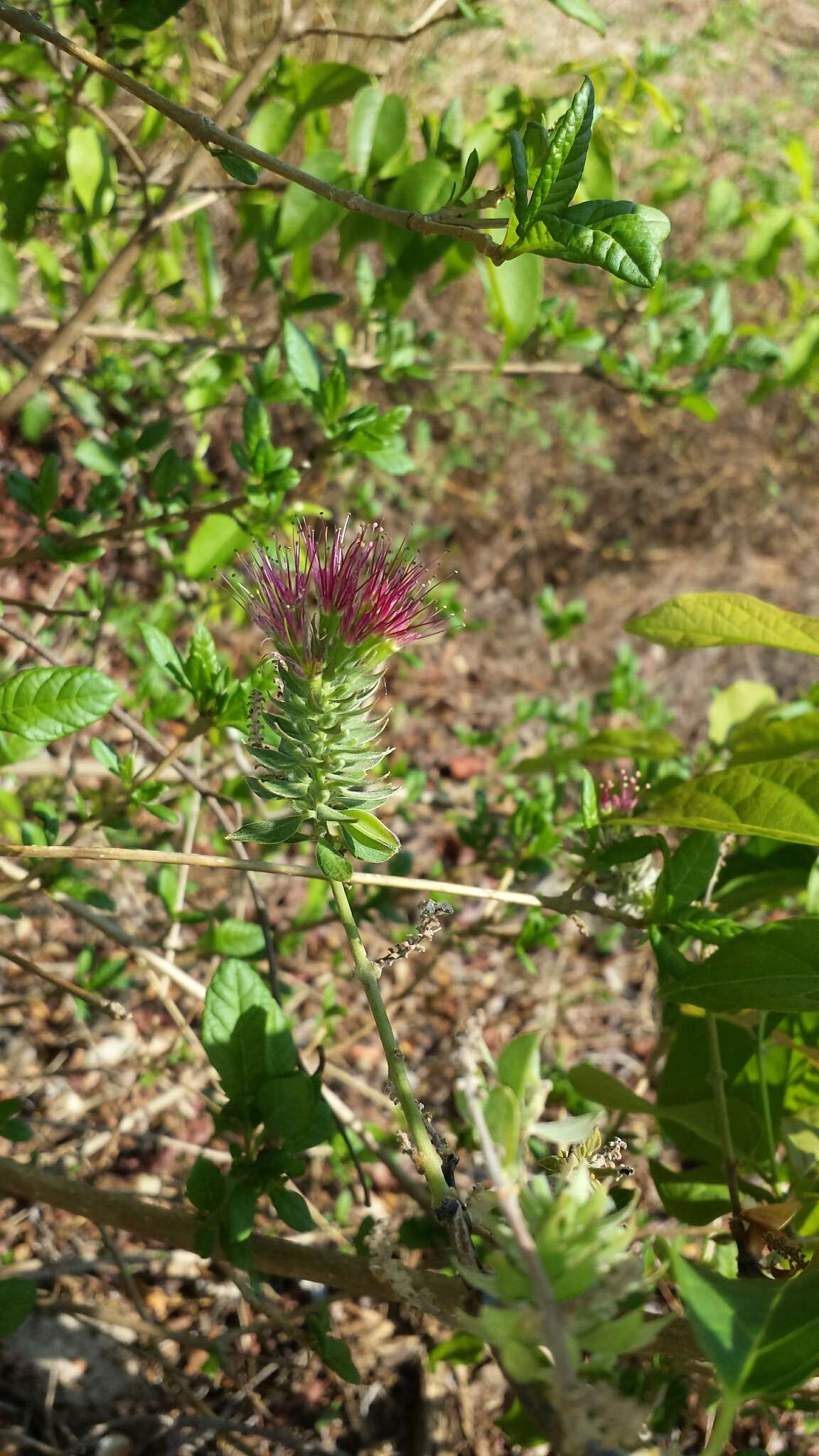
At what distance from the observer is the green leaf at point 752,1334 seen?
0.50 metres

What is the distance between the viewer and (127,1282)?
3.63 feet

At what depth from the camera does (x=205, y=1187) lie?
797 millimetres

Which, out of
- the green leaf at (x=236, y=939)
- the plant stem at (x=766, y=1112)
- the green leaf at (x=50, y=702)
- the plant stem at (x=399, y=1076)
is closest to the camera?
the plant stem at (x=399, y=1076)

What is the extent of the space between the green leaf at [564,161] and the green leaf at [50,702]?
441mm

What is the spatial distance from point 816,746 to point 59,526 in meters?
1.55

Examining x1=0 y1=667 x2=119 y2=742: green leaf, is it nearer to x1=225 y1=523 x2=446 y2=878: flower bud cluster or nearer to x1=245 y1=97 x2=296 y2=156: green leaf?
x1=225 y1=523 x2=446 y2=878: flower bud cluster

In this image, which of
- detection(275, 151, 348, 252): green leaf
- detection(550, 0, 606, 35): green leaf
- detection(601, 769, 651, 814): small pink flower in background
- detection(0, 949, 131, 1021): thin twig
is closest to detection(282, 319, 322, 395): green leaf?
detection(275, 151, 348, 252): green leaf

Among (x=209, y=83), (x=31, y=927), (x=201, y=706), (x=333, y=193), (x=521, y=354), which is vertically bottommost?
(x=31, y=927)

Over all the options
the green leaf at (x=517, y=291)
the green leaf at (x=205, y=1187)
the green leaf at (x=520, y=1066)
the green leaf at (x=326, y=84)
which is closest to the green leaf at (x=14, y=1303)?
the green leaf at (x=205, y=1187)

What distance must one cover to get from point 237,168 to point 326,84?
59 cm

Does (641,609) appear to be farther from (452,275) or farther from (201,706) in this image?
(201,706)

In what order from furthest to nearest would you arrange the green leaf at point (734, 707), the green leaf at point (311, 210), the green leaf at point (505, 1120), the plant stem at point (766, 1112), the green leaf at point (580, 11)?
1. the green leaf at point (734, 707)
2. the green leaf at point (311, 210)
3. the green leaf at point (580, 11)
4. the plant stem at point (766, 1112)
5. the green leaf at point (505, 1120)

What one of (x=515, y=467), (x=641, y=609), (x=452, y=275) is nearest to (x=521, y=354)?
(x=515, y=467)

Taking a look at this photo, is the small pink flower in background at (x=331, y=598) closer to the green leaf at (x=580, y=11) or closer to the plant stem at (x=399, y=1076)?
A: the plant stem at (x=399, y=1076)
